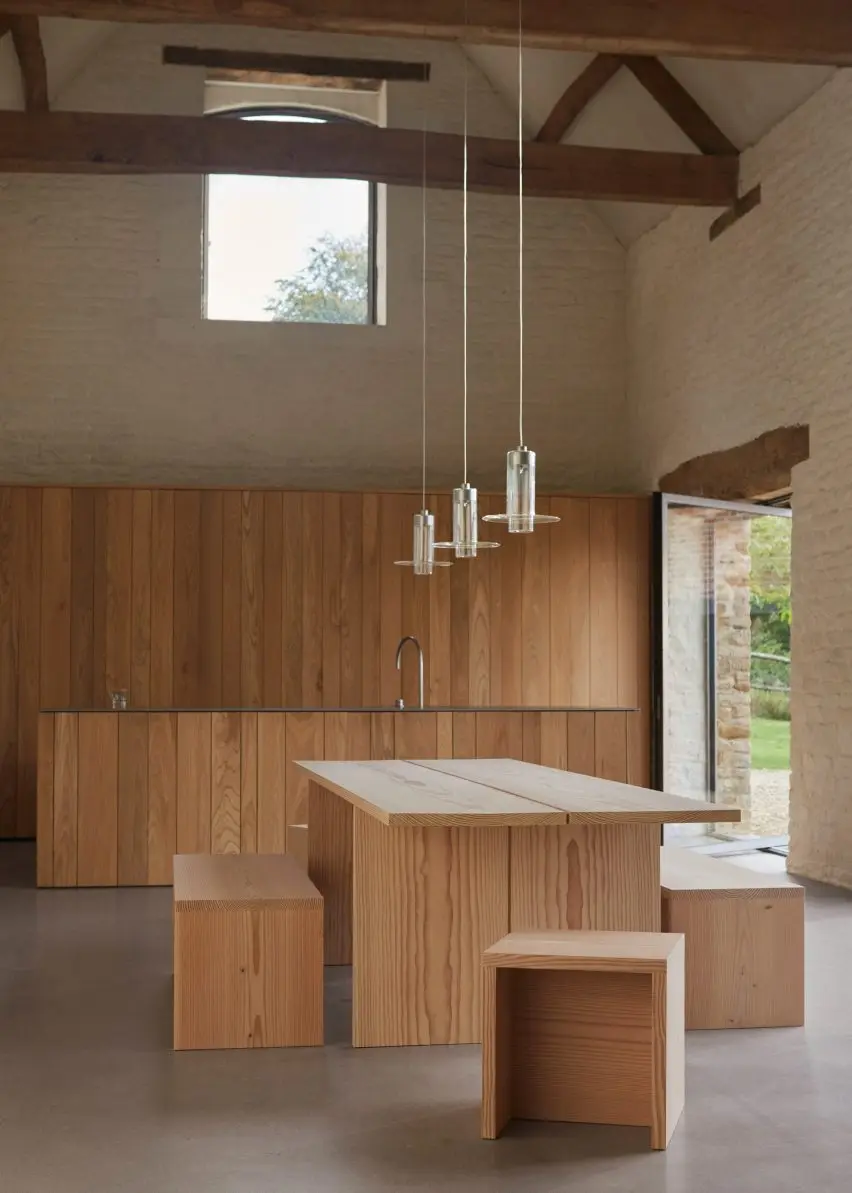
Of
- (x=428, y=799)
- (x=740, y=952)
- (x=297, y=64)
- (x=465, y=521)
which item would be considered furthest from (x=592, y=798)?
(x=297, y=64)

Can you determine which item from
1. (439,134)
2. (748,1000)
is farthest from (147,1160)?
(439,134)

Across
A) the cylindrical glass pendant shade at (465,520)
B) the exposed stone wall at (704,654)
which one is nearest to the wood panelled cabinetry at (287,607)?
the exposed stone wall at (704,654)

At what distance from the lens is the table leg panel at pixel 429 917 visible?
402 cm

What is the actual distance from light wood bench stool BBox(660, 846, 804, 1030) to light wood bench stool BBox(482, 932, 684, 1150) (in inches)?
26.2

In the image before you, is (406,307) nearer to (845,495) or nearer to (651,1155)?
(845,495)

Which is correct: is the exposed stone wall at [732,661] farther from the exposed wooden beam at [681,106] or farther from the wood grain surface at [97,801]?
the wood grain surface at [97,801]

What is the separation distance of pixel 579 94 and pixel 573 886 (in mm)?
5955

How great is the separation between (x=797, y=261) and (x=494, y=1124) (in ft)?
17.8

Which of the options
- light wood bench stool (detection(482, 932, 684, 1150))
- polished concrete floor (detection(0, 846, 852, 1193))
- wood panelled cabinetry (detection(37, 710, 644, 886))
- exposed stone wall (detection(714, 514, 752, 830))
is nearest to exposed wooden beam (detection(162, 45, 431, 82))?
exposed stone wall (detection(714, 514, 752, 830))

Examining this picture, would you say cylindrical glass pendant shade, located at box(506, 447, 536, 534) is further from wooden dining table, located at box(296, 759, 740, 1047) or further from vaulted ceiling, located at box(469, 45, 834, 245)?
vaulted ceiling, located at box(469, 45, 834, 245)

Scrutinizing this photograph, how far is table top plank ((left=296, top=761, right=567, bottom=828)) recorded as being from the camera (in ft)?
11.8

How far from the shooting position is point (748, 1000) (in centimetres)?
419

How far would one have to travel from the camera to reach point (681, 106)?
827 centimetres

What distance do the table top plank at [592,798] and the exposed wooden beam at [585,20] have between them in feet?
10.9
